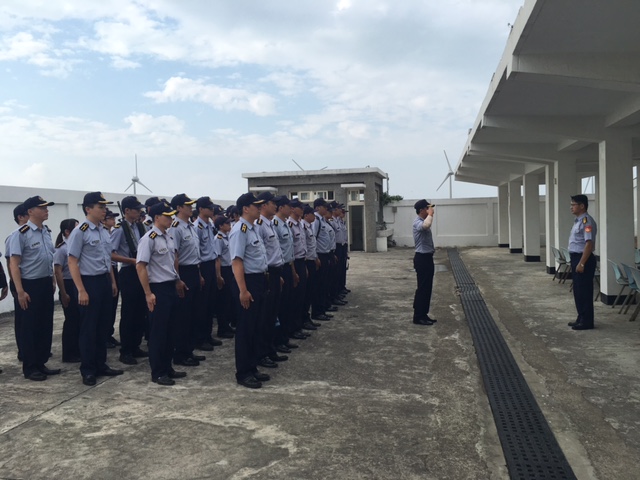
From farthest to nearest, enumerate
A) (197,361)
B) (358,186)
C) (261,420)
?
1. (358,186)
2. (197,361)
3. (261,420)

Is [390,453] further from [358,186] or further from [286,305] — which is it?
[358,186]

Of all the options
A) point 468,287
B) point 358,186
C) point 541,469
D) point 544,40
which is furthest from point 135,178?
point 541,469

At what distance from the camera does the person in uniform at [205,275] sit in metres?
5.80

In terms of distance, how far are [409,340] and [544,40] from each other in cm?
345

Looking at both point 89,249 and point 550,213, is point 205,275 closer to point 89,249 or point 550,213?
point 89,249

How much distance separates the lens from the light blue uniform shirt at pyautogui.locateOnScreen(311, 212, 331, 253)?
7.72 m

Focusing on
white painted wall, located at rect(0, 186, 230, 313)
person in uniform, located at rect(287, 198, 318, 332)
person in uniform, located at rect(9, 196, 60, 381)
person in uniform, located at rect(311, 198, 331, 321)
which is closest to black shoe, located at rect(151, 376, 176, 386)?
person in uniform, located at rect(9, 196, 60, 381)

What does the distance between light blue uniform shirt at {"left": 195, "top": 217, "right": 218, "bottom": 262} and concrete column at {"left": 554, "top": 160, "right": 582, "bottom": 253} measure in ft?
26.4

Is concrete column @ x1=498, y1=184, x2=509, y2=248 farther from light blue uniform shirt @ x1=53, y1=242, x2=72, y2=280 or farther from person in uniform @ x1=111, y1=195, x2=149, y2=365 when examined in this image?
light blue uniform shirt @ x1=53, y1=242, x2=72, y2=280

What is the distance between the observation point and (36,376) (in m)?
4.74

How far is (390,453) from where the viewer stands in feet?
10.4

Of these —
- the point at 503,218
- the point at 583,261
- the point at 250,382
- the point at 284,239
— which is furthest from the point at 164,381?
the point at 503,218

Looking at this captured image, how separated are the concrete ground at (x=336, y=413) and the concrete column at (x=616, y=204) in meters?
1.62

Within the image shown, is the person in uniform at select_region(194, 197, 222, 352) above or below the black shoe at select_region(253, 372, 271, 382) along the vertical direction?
above
